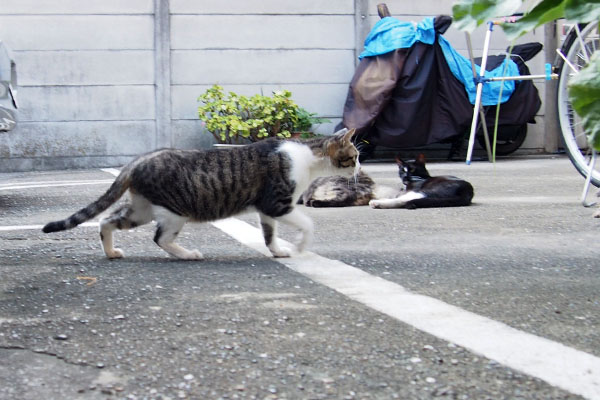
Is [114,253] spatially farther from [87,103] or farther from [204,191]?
[87,103]

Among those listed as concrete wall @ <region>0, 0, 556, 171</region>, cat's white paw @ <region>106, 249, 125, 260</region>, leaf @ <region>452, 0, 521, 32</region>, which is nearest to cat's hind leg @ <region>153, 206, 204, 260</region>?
cat's white paw @ <region>106, 249, 125, 260</region>

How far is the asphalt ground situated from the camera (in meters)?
1.78

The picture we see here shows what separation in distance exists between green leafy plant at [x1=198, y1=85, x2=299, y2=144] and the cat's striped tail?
5225 millimetres

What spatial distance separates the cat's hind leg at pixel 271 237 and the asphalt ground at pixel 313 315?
9cm

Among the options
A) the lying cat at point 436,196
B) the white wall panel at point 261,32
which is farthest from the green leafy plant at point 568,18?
the white wall panel at point 261,32

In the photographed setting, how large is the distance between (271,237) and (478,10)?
2.79 metres

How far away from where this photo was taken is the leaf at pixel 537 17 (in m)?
0.79

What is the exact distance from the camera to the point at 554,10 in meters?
0.78

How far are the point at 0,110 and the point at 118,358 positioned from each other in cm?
390

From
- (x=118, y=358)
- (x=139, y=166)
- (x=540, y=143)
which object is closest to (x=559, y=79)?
(x=139, y=166)

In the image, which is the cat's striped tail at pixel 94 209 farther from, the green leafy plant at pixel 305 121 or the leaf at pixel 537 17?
the green leafy plant at pixel 305 121

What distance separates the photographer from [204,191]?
11.5 ft

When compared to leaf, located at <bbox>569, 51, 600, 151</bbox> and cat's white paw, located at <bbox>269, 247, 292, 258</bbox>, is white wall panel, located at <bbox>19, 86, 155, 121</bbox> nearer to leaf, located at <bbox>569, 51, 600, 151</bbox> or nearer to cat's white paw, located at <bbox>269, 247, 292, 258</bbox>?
cat's white paw, located at <bbox>269, 247, 292, 258</bbox>

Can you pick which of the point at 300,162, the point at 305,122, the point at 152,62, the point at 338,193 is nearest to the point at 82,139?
the point at 152,62
